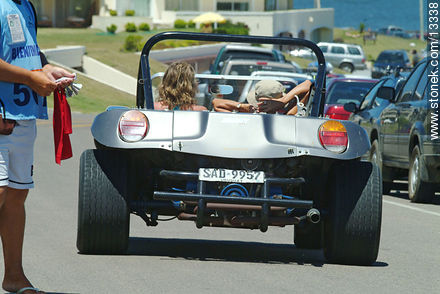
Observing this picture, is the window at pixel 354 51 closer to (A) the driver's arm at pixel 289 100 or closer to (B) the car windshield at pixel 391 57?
(B) the car windshield at pixel 391 57

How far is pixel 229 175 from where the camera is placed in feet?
24.8

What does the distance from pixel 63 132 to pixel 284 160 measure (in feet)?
6.39

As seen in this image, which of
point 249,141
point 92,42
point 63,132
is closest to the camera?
point 63,132

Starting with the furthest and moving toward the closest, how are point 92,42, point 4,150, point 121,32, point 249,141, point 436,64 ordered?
1. point 121,32
2. point 92,42
3. point 436,64
4. point 249,141
5. point 4,150

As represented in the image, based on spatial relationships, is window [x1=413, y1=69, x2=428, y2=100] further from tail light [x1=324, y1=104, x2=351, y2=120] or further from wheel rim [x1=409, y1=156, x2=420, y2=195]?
tail light [x1=324, y1=104, x2=351, y2=120]

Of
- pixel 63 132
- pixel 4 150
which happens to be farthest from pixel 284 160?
pixel 4 150

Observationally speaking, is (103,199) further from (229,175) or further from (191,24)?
(191,24)

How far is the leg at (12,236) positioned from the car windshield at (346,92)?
50.7 feet

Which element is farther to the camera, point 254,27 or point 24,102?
point 254,27

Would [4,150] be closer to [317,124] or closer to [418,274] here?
[317,124]

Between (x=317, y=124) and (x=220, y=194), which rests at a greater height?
(x=317, y=124)

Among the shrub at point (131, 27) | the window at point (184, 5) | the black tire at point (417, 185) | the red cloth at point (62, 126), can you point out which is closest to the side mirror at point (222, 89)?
the red cloth at point (62, 126)

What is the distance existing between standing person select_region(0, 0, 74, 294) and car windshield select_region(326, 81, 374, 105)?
15.4 metres

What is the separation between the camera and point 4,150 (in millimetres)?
5992
